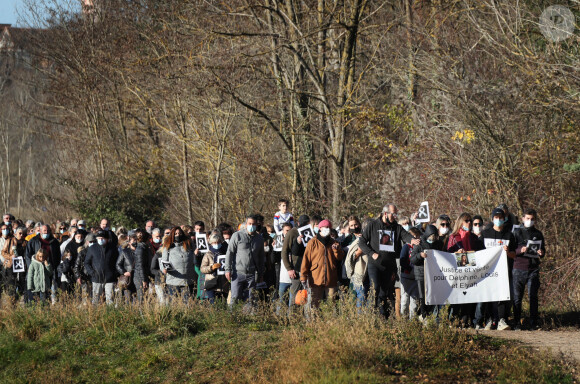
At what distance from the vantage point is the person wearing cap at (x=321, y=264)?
13.5 meters

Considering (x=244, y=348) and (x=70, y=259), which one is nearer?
(x=244, y=348)

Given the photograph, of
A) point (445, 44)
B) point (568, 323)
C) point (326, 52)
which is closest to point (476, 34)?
point (445, 44)

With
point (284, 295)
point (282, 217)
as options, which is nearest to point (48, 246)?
point (282, 217)

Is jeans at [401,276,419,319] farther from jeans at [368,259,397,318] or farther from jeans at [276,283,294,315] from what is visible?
jeans at [276,283,294,315]

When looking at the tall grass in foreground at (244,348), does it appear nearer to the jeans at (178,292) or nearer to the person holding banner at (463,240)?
the jeans at (178,292)

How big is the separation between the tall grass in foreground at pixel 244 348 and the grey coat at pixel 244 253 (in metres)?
0.85

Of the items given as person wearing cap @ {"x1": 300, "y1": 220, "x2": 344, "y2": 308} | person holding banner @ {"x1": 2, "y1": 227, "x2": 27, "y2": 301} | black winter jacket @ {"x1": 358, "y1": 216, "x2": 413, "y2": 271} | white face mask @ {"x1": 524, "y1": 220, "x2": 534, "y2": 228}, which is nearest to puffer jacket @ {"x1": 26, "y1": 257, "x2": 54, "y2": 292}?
person holding banner @ {"x1": 2, "y1": 227, "x2": 27, "y2": 301}

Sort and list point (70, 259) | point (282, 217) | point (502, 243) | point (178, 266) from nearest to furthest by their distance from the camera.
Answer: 1. point (502, 243)
2. point (178, 266)
3. point (282, 217)
4. point (70, 259)

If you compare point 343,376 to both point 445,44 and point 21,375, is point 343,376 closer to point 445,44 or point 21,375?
point 21,375

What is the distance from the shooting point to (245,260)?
48.0 ft

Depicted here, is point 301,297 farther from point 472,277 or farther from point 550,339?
point 550,339

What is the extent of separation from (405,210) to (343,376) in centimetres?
1181

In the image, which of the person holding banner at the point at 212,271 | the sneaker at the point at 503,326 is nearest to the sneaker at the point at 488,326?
the sneaker at the point at 503,326

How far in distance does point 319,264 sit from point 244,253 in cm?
173
